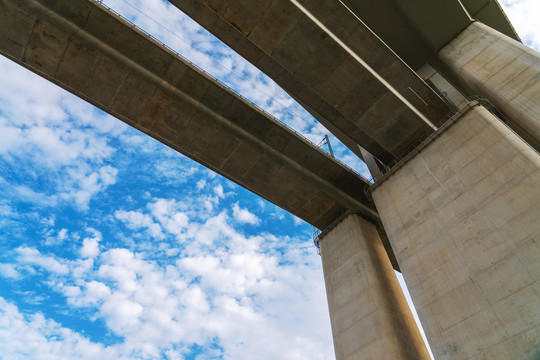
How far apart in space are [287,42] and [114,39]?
20.9 feet

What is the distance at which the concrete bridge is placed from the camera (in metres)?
9.56

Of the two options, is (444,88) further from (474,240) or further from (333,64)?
(474,240)

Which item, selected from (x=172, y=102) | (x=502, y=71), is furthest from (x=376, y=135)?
(x=172, y=102)

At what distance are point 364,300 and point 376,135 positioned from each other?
679cm

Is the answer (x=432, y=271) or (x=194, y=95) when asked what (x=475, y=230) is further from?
(x=194, y=95)

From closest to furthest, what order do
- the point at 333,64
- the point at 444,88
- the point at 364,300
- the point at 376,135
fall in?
the point at 364,300 < the point at 333,64 < the point at 376,135 < the point at 444,88

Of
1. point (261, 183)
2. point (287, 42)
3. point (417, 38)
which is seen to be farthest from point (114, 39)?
point (417, 38)

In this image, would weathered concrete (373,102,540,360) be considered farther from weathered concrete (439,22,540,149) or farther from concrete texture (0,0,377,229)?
concrete texture (0,0,377,229)

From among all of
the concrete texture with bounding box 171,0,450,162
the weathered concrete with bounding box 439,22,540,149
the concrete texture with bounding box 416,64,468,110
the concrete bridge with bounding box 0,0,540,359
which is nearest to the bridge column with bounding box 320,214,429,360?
the concrete bridge with bounding box 0,0,540,359

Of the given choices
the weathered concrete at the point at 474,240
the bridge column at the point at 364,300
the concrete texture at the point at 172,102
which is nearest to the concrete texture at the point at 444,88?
the weathered concrete at the point at 474,240

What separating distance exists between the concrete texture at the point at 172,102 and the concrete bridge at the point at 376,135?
0.05 meters

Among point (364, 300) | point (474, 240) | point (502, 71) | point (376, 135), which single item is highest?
point (376, 135)

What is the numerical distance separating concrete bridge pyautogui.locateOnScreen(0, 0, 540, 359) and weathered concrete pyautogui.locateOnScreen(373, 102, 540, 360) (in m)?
0.04

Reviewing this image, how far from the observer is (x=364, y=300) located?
1329 cm
